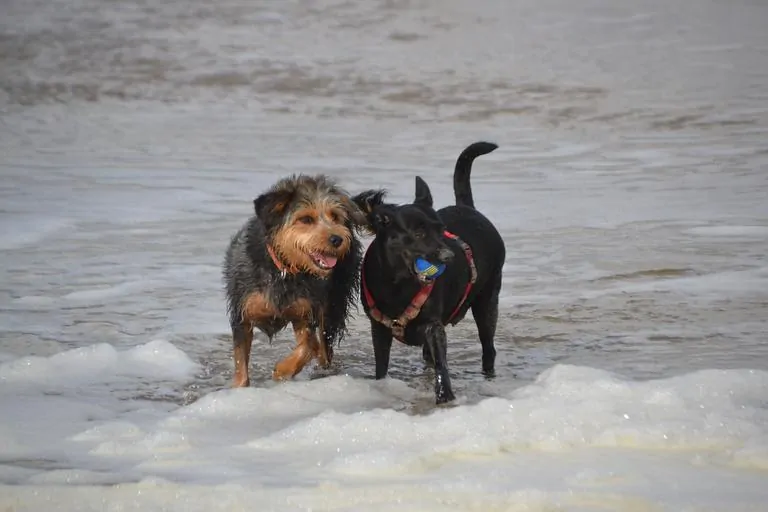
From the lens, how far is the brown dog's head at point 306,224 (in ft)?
19.2

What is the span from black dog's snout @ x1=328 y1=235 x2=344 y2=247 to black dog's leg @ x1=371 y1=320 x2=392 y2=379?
471 millimetres

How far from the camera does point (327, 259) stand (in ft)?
19.4

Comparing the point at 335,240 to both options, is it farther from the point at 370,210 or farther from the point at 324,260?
the point at 370,210

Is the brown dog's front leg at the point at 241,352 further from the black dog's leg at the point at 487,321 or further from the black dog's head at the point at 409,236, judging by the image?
the black dog's leg at the point at 487,321

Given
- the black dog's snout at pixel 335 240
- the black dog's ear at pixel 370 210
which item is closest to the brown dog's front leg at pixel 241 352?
the black dog's snout at pixel 335 240

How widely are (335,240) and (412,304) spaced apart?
1.60ft

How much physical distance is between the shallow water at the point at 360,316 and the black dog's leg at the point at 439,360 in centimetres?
16

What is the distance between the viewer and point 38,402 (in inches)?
225

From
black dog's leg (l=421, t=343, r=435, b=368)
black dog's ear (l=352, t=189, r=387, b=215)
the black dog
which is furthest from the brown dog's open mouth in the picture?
black dog's leg (l=421, t=343, r=435, b=368)

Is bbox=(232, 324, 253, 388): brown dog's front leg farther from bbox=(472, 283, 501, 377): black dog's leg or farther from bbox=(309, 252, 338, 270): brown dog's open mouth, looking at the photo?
bbox=(472, 283, 501, 377): black dog's leg

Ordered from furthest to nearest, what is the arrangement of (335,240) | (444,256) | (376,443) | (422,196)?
1. (422,196)
2. (335,240)
3. (444,256)
4. (376,443)

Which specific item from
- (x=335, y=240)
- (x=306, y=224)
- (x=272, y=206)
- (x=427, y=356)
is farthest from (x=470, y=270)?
(x=272, y=206)

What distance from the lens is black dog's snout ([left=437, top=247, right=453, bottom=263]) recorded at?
5707mm

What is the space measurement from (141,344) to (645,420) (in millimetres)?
3142
